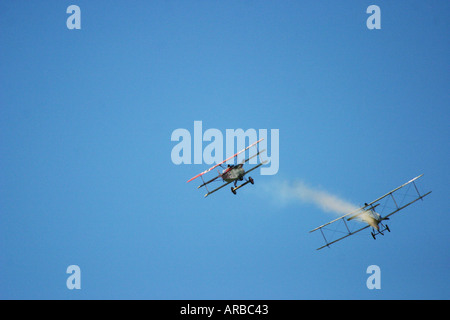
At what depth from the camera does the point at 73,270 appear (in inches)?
3359

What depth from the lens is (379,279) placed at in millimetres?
86500

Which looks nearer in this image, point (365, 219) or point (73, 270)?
point (365, 219)
